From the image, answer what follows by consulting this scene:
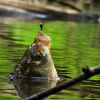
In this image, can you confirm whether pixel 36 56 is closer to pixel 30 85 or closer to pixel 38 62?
pixel 38 62

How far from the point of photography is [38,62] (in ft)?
21.7

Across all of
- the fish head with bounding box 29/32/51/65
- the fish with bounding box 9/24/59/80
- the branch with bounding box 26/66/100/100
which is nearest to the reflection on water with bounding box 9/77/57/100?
the fish with bounding box 9/24/59/80

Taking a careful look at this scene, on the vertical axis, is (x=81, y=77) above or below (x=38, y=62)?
above

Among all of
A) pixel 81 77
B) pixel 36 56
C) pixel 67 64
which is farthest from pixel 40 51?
pixel 81 77

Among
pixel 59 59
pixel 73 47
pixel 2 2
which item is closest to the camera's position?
pixel 59 59

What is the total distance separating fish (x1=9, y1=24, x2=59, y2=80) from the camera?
6629mm

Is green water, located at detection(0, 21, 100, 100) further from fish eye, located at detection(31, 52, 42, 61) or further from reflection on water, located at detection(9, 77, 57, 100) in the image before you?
fish eye, located at detection(31, 52, 42, 61)

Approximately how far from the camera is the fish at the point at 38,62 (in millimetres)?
6629

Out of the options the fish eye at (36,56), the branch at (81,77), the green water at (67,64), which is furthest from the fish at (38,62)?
the branch at (81,77)

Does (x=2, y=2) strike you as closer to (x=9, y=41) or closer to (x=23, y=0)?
(x=23, y=0)

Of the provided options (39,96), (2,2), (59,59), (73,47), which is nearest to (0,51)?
(59,59)

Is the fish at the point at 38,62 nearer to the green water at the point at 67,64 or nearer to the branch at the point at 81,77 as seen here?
the green water at the point at 67,64

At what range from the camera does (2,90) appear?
579 cm

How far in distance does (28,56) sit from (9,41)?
634cm
